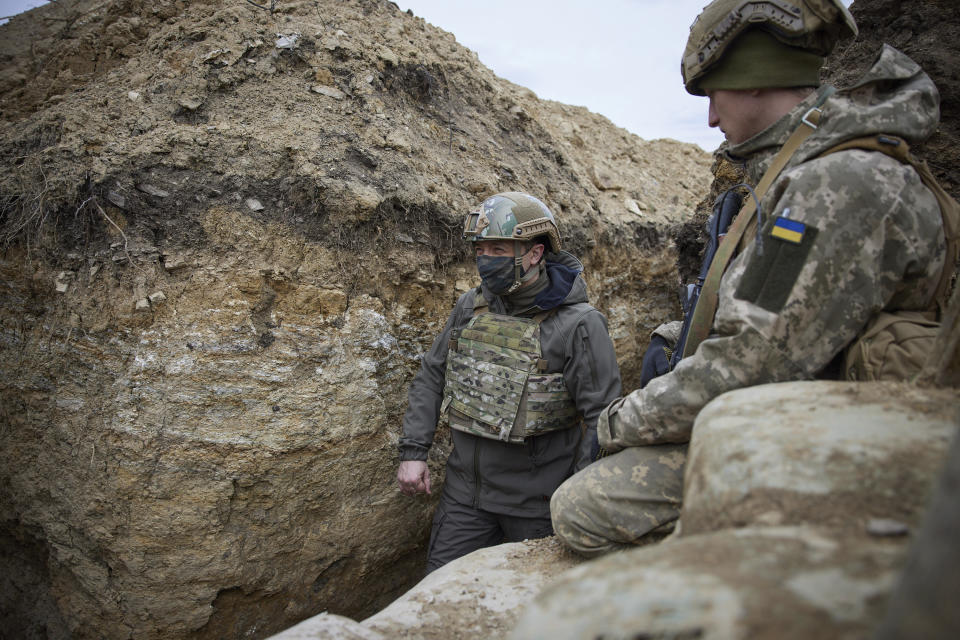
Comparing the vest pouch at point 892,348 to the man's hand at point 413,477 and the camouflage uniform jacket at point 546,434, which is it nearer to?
the camouflage uniform jacket at point 546,434

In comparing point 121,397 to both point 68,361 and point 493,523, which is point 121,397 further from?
point 493,523

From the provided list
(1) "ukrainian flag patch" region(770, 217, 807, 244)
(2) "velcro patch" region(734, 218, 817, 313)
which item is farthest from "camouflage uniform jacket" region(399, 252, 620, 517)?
(1) "ukrainian flag patch" region(770, 217, 807, 244)

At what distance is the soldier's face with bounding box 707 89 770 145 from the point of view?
92.7 inches

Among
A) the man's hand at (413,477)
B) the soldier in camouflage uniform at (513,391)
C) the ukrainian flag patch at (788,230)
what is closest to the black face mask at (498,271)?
the soldier in camouflage uniform at (513,391)

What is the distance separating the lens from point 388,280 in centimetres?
413

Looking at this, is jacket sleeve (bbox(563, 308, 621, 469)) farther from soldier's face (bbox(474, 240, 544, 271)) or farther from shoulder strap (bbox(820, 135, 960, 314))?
shoulder strap (bbox(820, 135, 960, 314))

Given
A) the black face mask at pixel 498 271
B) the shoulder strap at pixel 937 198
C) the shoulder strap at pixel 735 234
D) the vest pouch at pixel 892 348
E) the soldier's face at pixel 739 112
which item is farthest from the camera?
the black face mask at pixel 498 271

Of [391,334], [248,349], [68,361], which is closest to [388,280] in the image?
[391,334]

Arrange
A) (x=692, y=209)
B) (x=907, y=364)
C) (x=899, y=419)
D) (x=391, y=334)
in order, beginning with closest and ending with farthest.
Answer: (x=899, y=419)
(x=907, y=364)
(x=391, y=334)
(x=692, y=209)

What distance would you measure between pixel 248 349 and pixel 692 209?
20.9ft

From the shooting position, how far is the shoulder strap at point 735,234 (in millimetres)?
2160

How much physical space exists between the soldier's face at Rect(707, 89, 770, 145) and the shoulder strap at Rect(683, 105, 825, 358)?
20 cm

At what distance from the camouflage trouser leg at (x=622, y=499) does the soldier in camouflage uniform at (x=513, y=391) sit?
0.87 meters

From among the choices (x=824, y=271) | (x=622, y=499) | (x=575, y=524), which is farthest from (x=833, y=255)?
(x=575, y=524)
